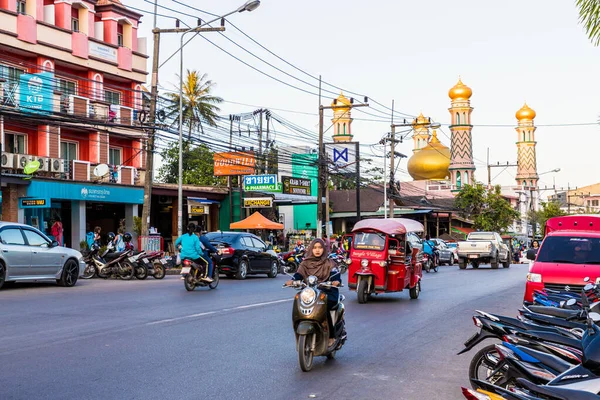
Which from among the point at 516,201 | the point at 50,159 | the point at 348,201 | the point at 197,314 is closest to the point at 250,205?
the point at 50,159

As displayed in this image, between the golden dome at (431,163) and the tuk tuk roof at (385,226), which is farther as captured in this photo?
the golden dome at (431,163)

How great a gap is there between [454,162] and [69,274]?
3094 inches

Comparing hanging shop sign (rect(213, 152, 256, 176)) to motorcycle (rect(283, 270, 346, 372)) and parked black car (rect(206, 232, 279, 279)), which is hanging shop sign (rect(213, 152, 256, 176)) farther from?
motorcycle (rect(283, 270, 346, 372))

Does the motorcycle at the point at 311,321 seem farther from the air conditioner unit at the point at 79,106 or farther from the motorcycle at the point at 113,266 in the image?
the air conditioner unit at the point at 79,106

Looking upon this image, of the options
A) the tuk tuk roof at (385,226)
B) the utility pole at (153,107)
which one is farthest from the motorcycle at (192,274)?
the utility pole at (153,107)

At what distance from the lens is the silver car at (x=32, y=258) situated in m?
18.3

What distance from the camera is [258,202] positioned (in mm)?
44688

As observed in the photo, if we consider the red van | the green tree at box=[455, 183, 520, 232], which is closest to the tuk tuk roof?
the red van

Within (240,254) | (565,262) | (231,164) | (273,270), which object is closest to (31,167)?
(240,254)

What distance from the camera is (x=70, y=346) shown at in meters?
10.2

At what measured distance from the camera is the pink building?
29516 millimetres

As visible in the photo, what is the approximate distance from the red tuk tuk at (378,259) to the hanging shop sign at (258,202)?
26550mm

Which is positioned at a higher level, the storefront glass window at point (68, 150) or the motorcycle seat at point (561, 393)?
the storefront glass window at point (68, 150)

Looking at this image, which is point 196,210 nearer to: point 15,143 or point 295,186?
point 295,186
